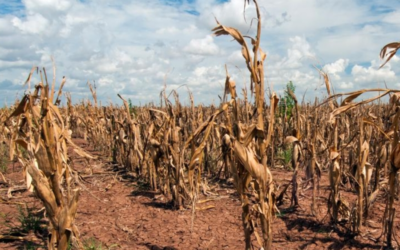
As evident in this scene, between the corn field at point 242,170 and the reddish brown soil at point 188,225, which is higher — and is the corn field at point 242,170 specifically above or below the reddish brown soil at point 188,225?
above

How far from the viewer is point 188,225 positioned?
4.49 m

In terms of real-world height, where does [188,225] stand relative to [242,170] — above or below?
below

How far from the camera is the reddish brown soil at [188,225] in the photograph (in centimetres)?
386

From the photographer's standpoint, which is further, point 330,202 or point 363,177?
point 330,202

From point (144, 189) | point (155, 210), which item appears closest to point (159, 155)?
point (155, 210)

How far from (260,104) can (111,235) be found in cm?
263

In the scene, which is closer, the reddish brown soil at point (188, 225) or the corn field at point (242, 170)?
the corn field at point (242, 170)

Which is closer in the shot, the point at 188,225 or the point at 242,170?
the point at 242,170

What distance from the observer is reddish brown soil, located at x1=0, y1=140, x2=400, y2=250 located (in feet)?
12.6

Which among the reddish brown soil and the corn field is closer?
the corn field

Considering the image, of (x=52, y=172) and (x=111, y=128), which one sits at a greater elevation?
(x=111, y=128)

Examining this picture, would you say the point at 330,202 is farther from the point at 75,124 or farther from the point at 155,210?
the point at 75,124

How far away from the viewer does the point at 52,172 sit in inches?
102

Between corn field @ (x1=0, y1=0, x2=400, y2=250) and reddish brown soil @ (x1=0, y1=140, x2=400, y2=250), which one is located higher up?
corn field @ (x1=0, y1=0, x2=400, y2=250)
